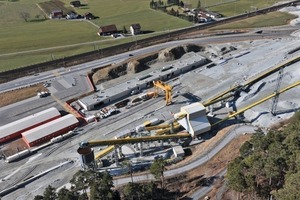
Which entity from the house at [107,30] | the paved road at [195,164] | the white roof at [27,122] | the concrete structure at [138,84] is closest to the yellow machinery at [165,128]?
the paved road at [195,164]

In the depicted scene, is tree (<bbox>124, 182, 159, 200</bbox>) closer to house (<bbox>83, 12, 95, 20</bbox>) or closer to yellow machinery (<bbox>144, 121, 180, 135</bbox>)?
yellow machinery (<bbox>144, 121, 180, 135</bbox>)

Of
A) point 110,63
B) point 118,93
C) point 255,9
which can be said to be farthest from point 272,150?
point 255,9

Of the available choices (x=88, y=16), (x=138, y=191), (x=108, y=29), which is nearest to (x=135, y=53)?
(x=108, y=29)

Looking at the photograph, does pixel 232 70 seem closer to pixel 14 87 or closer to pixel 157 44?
pixel 157 44

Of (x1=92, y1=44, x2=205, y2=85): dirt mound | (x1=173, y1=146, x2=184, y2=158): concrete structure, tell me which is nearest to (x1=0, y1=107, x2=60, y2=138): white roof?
(x1=92, y1=44, x2=205, y2=85): dirt mound

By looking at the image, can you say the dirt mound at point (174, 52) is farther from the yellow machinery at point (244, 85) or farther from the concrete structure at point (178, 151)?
the concrete structure at point (178, 151)

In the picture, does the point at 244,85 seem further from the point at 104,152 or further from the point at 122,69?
the point at 104,152
